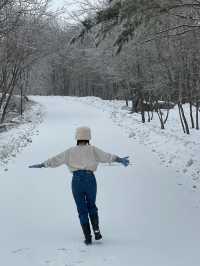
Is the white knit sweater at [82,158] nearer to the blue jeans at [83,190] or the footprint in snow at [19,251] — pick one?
the blue jeans at [83,190]

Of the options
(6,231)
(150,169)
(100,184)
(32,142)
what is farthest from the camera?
(32,142)

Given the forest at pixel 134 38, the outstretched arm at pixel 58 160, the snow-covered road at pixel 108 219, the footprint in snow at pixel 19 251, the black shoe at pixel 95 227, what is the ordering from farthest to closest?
the forest at pixel 134 38, the outstretched arm at pixel 58 160, the black shoe at pixel 95 227, the footprint in snow at pixel 19 251, the snow-covered road at pixel 108 219

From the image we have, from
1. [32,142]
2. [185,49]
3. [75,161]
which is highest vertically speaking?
[185,49]

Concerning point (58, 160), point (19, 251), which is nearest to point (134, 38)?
point (58, 160)

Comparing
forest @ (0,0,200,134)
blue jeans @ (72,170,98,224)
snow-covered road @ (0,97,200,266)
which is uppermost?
forest @ (0,0,200,134)

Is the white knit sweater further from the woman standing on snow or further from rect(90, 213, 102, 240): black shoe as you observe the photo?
rect(90, 213, 102, 240): black shoe

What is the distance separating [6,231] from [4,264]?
75.7 inches

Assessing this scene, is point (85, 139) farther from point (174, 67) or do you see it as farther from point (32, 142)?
point (174, 67)

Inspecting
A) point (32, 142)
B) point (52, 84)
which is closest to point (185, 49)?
point (32, 142)

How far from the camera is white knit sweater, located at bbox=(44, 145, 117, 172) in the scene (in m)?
8.35

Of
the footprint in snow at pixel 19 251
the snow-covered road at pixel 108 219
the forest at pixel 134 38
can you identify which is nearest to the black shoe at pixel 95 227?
the snow-covered road at pixel 108 219

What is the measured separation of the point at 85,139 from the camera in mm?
8484

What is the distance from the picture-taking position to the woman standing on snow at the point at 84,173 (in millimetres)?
8289

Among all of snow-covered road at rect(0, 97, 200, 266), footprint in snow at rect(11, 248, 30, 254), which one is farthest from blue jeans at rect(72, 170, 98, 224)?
footprint in snow at rect(11, 248, 30, 254)
